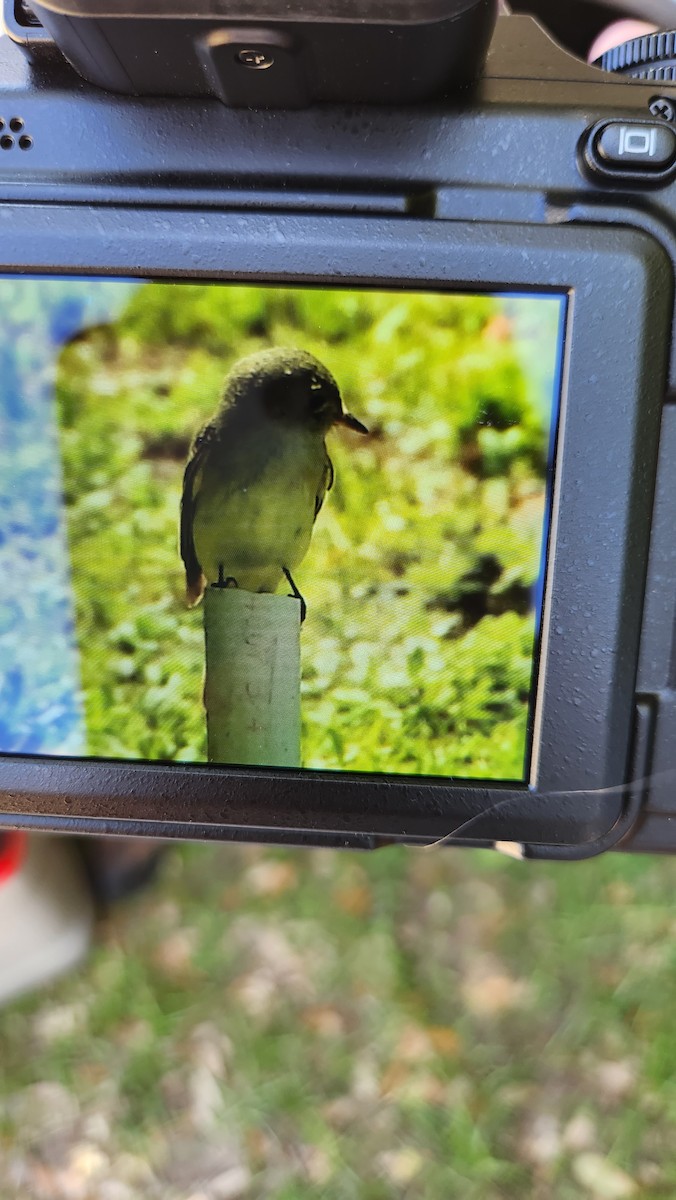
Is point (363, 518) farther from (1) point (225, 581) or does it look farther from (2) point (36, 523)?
(2) point (36, 523)

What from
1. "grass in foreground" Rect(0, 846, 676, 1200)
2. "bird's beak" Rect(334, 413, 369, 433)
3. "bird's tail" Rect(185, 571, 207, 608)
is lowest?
"grass in foreground" Rect(0, 846, 676, 1200)

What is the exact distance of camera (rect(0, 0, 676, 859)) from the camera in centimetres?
50

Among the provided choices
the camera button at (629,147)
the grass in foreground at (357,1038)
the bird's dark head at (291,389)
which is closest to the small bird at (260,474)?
the bird's dark head at (291,389)

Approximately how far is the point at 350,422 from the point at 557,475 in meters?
0.12

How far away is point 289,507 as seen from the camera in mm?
545

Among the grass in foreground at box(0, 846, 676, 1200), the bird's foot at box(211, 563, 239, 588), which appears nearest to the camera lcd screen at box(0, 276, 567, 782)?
the bird's foot at box(211, 563, 239, 588)

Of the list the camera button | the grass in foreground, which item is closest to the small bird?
the camera button

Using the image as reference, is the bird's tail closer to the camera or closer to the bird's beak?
the camera

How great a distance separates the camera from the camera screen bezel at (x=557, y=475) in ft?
1.64

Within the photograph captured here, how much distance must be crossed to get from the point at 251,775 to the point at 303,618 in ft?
0.34

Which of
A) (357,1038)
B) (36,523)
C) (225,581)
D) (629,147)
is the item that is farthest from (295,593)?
(357,1038)

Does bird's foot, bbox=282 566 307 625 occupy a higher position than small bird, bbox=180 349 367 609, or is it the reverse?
small bird, bbox=180 349 367 609

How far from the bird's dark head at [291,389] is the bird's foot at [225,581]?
10 cm

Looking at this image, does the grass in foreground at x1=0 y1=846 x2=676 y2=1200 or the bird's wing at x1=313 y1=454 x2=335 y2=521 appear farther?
the grass in foreground at x1=0 y1=846 x2=676 y2=1200
